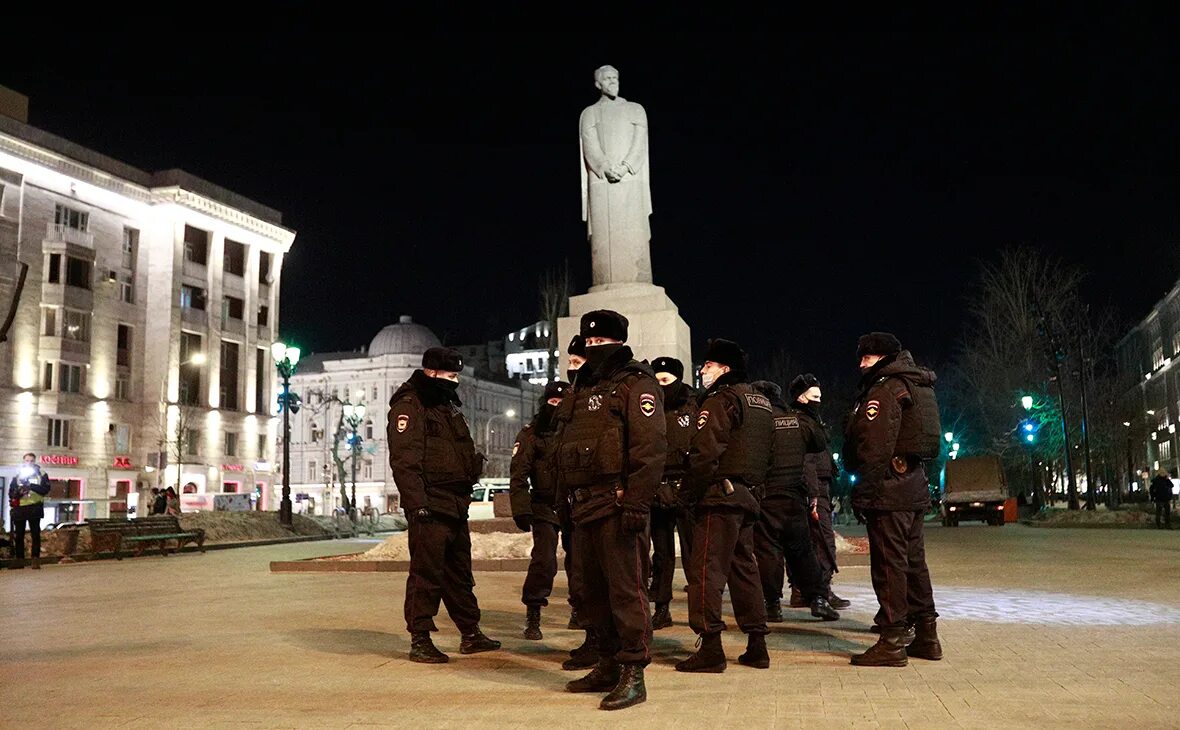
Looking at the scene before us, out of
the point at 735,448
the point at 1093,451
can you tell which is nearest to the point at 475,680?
the point at 735,448

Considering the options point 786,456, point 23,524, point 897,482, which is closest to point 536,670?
point 897,482

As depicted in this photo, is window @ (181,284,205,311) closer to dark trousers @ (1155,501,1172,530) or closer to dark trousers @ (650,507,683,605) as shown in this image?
dark trousers @ (1155,501,1172,530)

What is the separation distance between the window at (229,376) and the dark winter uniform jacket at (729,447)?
65.0 meters

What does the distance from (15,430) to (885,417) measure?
53609mm

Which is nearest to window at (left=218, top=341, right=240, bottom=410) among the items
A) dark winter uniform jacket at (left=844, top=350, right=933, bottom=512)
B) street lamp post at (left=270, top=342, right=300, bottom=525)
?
street lamp post at (left=270, top=342, right=300, bottom=525)

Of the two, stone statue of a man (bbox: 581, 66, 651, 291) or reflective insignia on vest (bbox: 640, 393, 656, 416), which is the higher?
stone statue of a man (bbox: 581, 66, 651, 291)

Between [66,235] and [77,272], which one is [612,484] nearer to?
[66,235]

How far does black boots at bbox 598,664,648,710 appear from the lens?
5545 mm

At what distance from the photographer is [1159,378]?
8775 centimetres

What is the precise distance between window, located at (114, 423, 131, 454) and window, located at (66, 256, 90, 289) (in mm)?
7965

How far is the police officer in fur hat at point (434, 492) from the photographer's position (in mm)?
7434

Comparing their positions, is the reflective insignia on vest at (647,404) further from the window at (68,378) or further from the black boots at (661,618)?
the window at (68,378)

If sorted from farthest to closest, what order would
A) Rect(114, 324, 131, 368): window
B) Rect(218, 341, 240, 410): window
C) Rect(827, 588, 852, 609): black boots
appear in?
Rect(218, 341, 240, 410): window, Rect(114, 324, 131, 368): window, Rect(827, 588, 852, 609): black boots

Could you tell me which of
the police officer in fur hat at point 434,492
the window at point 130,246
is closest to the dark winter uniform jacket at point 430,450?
the police officer in fur hat at point 434,492
